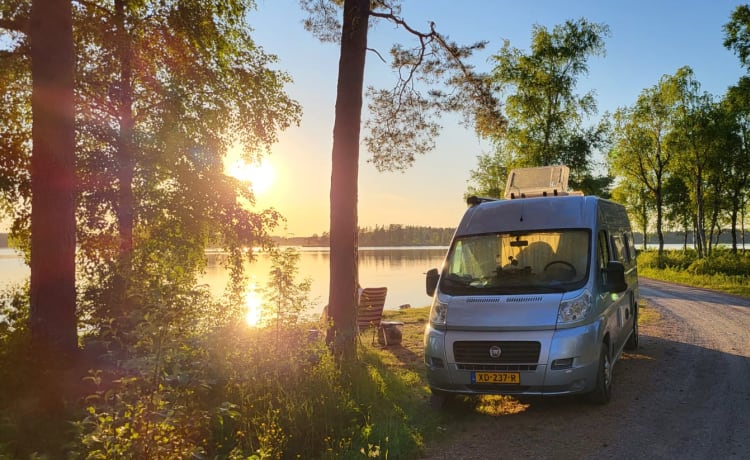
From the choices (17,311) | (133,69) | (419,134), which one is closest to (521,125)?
(419,134)

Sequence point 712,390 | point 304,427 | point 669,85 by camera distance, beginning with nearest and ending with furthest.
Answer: point 304,427, point 712,390, point 669,85

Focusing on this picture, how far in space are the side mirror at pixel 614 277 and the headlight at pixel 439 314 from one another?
2.30 meters

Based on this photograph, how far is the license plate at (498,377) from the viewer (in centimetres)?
648

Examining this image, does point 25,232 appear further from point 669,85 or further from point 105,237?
point 669,85

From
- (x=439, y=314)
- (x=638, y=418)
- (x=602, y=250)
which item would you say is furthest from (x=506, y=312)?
(x=602, y=250)

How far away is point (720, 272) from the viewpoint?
2745 cm

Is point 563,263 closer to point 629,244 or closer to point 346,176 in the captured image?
point 346,176

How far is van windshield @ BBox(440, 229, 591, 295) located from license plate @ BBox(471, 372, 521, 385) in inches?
41.1

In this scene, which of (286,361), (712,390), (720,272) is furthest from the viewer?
(720,272)

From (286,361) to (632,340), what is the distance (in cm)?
750

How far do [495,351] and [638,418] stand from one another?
77.0 inches

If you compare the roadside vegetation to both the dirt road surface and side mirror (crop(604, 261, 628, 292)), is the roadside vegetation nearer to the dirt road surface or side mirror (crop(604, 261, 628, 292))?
the dirt road surface

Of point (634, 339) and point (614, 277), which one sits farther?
point (634, 339)

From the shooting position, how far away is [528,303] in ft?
21.7
